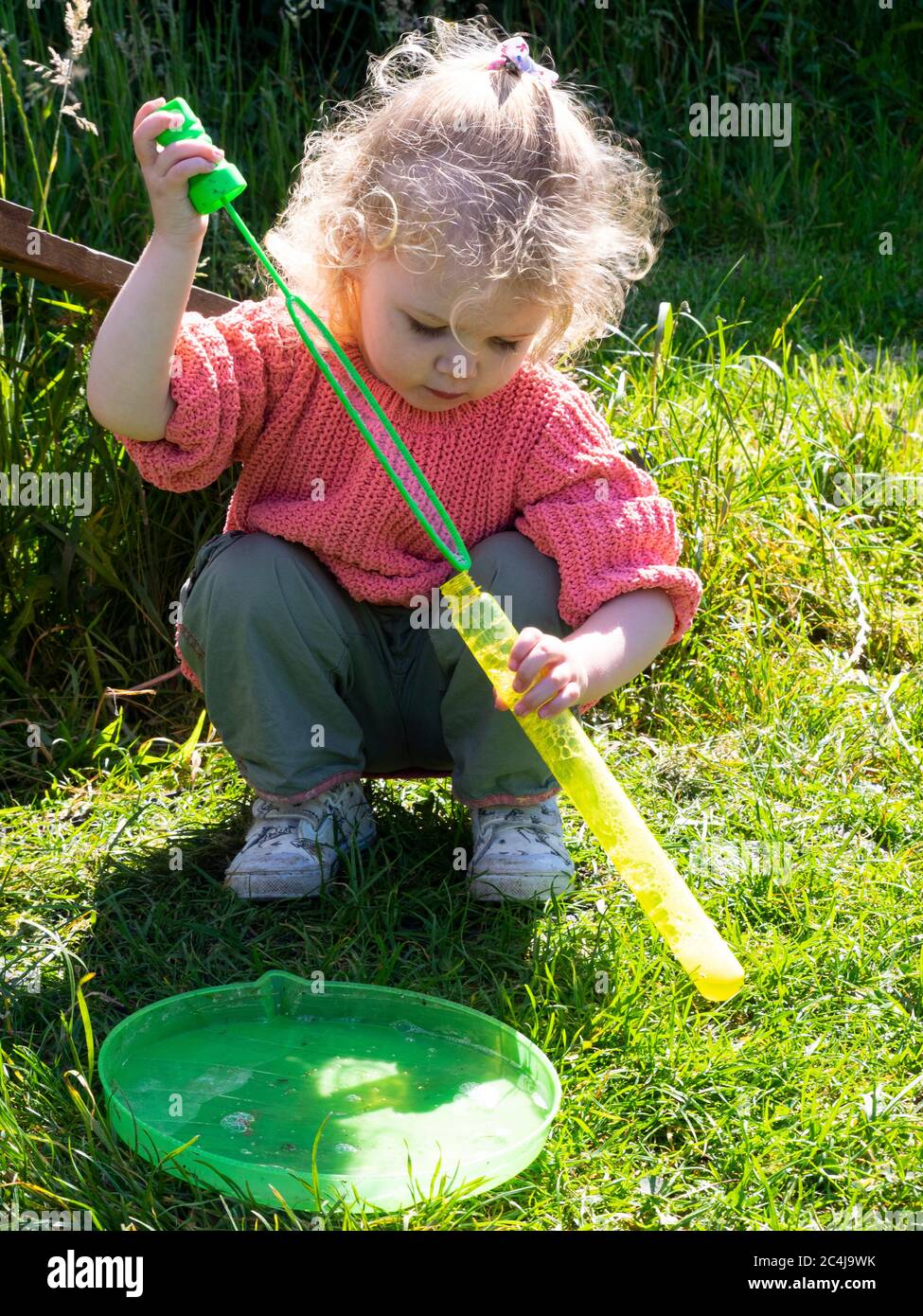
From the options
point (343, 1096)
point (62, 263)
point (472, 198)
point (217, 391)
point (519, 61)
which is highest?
point (519, 61)

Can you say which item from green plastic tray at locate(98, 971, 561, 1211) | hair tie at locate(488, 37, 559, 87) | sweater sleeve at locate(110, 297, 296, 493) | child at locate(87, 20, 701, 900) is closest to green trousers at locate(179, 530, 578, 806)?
child at locate(87, 20, 701, 900)

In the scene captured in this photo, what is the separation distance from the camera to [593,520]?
195 cm

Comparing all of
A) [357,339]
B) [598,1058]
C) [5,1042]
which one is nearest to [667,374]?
[357,339]

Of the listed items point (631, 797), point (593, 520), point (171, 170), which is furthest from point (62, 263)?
point (631, 797)

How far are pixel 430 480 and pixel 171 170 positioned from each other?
0.53 meters

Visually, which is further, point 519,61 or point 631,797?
point 631,797

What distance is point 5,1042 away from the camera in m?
1.67

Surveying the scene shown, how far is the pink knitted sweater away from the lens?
6.38 feet

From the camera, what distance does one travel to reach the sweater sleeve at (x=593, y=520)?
76.3 inches

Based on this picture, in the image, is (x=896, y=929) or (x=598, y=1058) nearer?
(x=598, y=1058)

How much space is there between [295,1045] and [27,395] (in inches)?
51.0

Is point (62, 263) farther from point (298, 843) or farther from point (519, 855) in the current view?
point (519, 855)

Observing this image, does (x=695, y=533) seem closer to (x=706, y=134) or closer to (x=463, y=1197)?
(x=463, y=1197)

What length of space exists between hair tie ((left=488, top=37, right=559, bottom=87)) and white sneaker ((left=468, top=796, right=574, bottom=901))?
94cm
